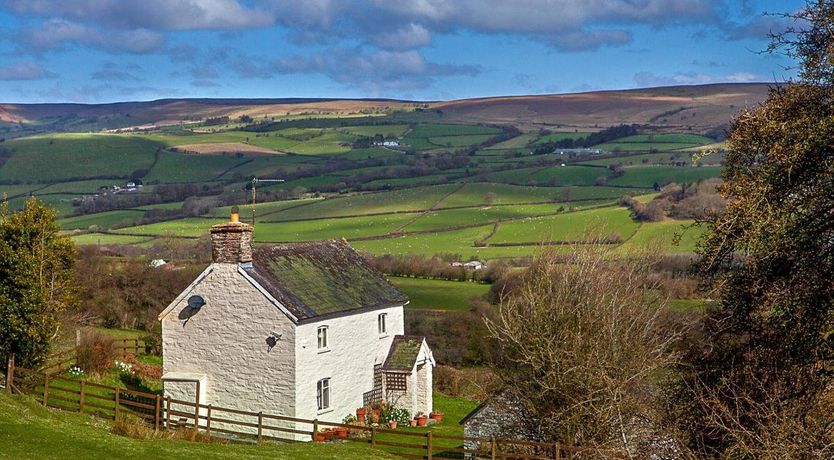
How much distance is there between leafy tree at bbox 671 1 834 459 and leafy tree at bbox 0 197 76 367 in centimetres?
2826

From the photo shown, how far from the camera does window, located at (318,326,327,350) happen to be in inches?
1566

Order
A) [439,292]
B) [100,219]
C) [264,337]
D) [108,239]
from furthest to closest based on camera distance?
[100,219] < [108,239] < [439,292] < [264,337]

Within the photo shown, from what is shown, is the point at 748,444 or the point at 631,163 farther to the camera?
the point at 631,163

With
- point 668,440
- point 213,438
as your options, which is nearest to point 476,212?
point 213,438

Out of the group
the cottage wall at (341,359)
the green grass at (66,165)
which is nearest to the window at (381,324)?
the cottage wall at (341,359)

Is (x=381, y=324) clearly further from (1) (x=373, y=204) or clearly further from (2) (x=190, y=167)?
(2) (x=190, y=167)

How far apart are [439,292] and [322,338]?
3481cm

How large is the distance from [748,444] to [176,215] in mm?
115831

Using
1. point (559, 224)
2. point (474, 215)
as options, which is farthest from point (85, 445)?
point (474, 215)

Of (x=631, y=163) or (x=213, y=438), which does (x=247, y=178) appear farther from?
(x=213, y=438)

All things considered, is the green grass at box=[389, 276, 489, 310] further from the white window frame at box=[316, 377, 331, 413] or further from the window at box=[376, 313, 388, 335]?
the white window frame at box=[316, 377, 331, 413]

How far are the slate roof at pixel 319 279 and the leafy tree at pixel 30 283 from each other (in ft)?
26.7

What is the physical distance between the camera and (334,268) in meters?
44.7

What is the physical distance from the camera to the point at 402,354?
44750 mm
